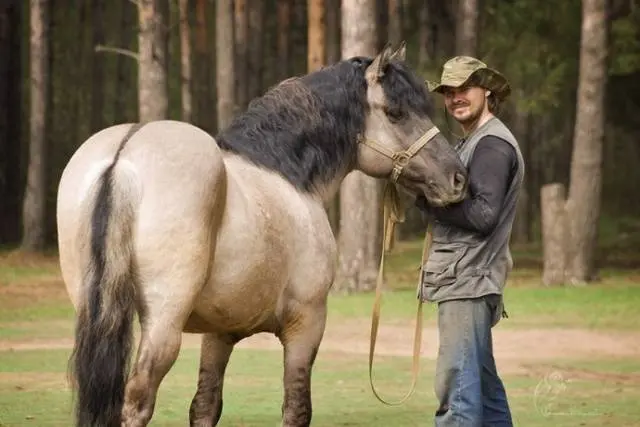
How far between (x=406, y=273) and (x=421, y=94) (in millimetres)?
17659

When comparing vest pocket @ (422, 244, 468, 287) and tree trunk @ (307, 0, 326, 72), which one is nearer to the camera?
vest pocket @ (422, 244, 468, 287)

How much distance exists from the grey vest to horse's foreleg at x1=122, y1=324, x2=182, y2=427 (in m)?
1.38

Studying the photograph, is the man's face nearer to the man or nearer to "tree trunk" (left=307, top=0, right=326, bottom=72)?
the man

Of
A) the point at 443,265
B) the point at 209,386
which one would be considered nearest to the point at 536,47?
the point at 209,386

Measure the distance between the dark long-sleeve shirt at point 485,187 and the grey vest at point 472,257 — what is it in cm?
6

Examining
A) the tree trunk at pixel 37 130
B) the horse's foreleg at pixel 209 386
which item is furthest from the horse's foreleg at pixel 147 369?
the tree trunk at pixel 37 130

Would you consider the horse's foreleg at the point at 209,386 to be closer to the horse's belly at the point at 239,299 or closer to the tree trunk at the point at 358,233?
the horse's belly at the point at 239,299

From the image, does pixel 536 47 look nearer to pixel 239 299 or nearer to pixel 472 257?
pixel 472 257

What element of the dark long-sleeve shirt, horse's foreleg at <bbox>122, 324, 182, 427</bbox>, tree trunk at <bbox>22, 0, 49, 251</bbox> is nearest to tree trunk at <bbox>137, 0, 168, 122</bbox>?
tree trunk at <bbox>22, 0, 49, 251</bbox>

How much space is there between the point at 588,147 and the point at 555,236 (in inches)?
57.2

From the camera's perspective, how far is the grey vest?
7.57 metres

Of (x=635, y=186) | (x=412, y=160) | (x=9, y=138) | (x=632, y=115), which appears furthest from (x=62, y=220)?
(x=635, y=186)

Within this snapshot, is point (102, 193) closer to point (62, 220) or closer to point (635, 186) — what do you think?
point (62, 220)

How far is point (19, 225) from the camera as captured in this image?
3525 cm
